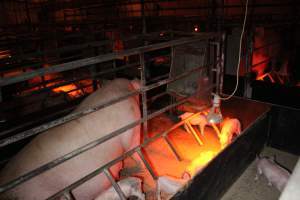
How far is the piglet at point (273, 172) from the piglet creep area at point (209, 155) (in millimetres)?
188

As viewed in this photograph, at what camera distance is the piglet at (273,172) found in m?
2.85

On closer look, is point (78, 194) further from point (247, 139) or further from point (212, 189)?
point (247, 139)

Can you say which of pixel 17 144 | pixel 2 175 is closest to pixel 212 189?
pixel 2 175

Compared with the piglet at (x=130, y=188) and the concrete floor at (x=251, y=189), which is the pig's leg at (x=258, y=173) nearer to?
the concrete floor at (x=251, y=189)

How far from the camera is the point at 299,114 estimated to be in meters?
3.42

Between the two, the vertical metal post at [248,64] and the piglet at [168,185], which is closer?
the piglet at [168,185]

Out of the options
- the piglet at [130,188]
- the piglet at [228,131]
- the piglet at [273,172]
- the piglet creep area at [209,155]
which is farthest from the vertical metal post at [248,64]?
the piglet at [130,188]

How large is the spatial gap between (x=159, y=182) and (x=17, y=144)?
205 cm

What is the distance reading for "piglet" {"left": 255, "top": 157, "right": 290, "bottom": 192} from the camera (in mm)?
2854

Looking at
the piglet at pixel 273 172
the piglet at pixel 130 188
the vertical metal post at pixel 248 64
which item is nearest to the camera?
the piglet at pixel 130 188

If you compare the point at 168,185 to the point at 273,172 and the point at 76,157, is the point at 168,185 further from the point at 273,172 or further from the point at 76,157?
the point at 273,172

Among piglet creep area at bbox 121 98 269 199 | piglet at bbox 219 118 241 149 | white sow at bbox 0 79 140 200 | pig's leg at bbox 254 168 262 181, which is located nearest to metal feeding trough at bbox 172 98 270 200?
piglet creep area at bbox 121 98 269 199

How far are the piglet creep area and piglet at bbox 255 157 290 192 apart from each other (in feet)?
0.62

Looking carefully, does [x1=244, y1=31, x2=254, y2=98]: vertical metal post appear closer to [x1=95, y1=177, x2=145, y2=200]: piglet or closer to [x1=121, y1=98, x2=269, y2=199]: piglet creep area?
[x1=121, y1=98, x2=269, y2=199]: piglet creep area
